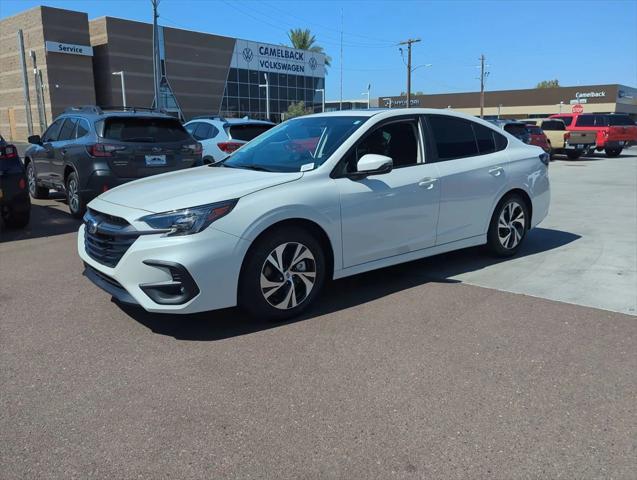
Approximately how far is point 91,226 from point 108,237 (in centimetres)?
35

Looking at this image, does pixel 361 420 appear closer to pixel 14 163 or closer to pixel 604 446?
pixel 604 446

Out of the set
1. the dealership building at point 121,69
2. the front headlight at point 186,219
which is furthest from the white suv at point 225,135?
the dealership building at point 121,69

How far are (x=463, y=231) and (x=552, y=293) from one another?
3.48 feet

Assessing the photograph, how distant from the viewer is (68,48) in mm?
41312

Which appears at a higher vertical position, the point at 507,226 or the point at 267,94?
the point at 267,94

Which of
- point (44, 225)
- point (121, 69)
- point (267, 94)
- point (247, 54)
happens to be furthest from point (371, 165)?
point (247, 54)

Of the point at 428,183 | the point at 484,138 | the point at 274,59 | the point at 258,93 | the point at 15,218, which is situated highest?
the point at 274,59

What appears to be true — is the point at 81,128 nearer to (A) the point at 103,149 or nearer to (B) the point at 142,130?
(A) the point at 103,149

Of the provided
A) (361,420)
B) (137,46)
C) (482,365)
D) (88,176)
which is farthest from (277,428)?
(137,46)

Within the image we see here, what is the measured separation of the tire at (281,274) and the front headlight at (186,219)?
39 centimetres

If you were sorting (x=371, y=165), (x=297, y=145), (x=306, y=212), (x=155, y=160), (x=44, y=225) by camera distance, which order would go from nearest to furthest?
1. (x=306, y=212)
2. (x=371, y=165)
3. (x=297, y=145)
4. (x=155, y=160)
5. (x=44, y=225)

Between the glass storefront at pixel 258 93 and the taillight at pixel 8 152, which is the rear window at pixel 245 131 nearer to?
the taillight at pixel 8 152

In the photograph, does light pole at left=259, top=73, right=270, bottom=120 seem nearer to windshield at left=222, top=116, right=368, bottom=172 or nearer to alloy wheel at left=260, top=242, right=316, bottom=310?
windshield at left=222, top=116, right=368, bottom=172

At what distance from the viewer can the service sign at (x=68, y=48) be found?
132 feet
